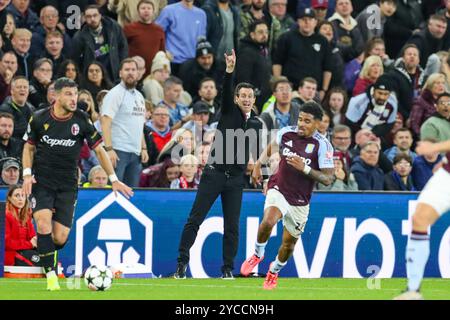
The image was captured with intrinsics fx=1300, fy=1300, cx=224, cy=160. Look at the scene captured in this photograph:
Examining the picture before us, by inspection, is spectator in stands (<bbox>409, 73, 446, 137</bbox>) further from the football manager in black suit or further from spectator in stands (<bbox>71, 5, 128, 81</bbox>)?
the football manager in black suit

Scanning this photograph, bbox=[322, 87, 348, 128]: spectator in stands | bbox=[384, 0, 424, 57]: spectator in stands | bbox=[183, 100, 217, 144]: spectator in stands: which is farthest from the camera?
bbox=[384, 0, 424, 57]: spectator in stands

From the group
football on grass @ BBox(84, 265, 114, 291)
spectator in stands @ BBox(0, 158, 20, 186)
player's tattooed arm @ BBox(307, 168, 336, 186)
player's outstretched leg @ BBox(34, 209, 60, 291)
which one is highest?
player's tattooed arm @ BBox(307, 168, 336, 186)

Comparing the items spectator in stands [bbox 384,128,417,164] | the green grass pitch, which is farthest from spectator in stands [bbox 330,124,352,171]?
the green grass pitch

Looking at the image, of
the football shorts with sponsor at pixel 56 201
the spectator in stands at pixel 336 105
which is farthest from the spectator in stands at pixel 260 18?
the football shorts with sponsor at pixel 56 201

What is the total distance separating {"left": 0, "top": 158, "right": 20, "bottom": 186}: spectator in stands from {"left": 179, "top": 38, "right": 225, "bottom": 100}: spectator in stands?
4652 mm

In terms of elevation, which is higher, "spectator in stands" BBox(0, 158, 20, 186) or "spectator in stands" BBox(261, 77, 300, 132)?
"spectator in stands" BBox(261, 77, 300, 132)

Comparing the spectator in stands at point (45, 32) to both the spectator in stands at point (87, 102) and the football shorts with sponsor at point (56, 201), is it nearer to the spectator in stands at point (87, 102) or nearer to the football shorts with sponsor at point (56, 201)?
the spectator in stands at point (87, 102)

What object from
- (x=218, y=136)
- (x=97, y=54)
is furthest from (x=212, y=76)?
(x=218, y=136)

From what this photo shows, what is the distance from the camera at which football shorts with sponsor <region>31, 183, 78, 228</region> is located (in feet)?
50.4

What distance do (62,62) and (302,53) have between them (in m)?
4.35

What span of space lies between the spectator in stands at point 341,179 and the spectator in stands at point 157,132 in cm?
258

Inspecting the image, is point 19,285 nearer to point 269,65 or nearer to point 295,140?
point 295,140

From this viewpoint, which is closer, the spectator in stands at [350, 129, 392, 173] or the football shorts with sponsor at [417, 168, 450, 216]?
the football shorts with sponsor at [417, 168, 450, 216]

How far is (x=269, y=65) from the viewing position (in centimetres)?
2217
